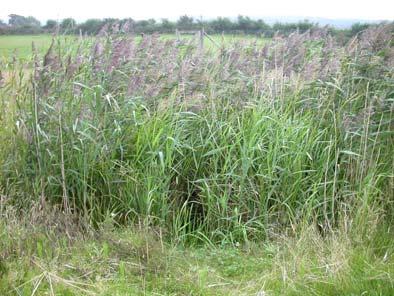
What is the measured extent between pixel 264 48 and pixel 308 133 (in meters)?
1.67

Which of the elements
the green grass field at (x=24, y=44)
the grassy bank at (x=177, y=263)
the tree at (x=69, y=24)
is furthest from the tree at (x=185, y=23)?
the grassy bank at (x=177, y=263)

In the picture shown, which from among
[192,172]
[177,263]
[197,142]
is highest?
[197,142]

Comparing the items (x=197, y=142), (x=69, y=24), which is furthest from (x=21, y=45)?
(x=197, y=142)

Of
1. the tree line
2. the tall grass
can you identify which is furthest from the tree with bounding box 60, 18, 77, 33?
the tall grass

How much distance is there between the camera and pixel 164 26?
7238mm

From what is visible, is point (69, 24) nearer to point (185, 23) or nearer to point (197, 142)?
point (197, 142)

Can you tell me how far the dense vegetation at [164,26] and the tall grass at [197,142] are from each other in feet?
1.06

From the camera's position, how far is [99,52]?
17.1ft

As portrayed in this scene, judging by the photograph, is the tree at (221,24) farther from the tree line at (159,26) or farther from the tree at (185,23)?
the tree at (185,23)

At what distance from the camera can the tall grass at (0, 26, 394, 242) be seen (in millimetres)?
4488

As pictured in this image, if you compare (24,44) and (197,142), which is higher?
(24,44)

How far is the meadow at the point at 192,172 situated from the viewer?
12.2 feet

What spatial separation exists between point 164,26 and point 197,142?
2.77m

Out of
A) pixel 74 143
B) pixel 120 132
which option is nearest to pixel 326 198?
pixel 120 132
